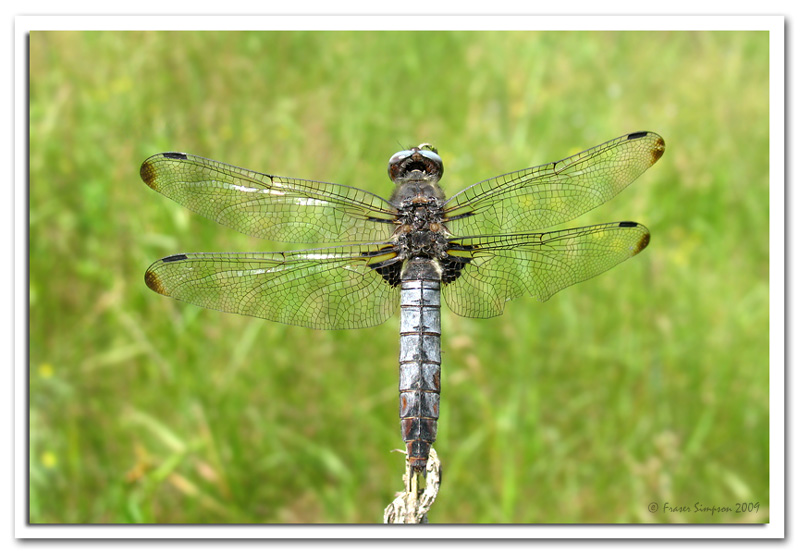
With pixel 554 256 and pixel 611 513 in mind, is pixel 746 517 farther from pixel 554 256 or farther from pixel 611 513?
pixel 554 256

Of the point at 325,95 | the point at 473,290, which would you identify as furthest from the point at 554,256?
the point at 325,95

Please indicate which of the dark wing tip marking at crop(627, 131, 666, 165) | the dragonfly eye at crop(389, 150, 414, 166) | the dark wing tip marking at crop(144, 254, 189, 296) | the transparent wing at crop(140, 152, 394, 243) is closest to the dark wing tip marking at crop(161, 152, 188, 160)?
the transparent wing at crop(140, 152, 394, 243)

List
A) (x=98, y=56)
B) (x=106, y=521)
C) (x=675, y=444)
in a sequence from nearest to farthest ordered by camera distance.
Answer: (x=106, y=521) → (x=675, y=444) → (x=98, y=56)

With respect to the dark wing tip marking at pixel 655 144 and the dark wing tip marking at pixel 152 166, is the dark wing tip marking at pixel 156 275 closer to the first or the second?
the dark wing tip marking at pixel 152 166

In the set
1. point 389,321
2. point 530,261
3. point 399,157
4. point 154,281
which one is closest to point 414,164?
point 399,157

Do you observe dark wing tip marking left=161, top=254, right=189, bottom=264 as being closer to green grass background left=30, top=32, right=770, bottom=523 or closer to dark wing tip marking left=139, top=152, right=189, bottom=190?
dark wing tip marking left=139, top=152, right=189, bottom=190
